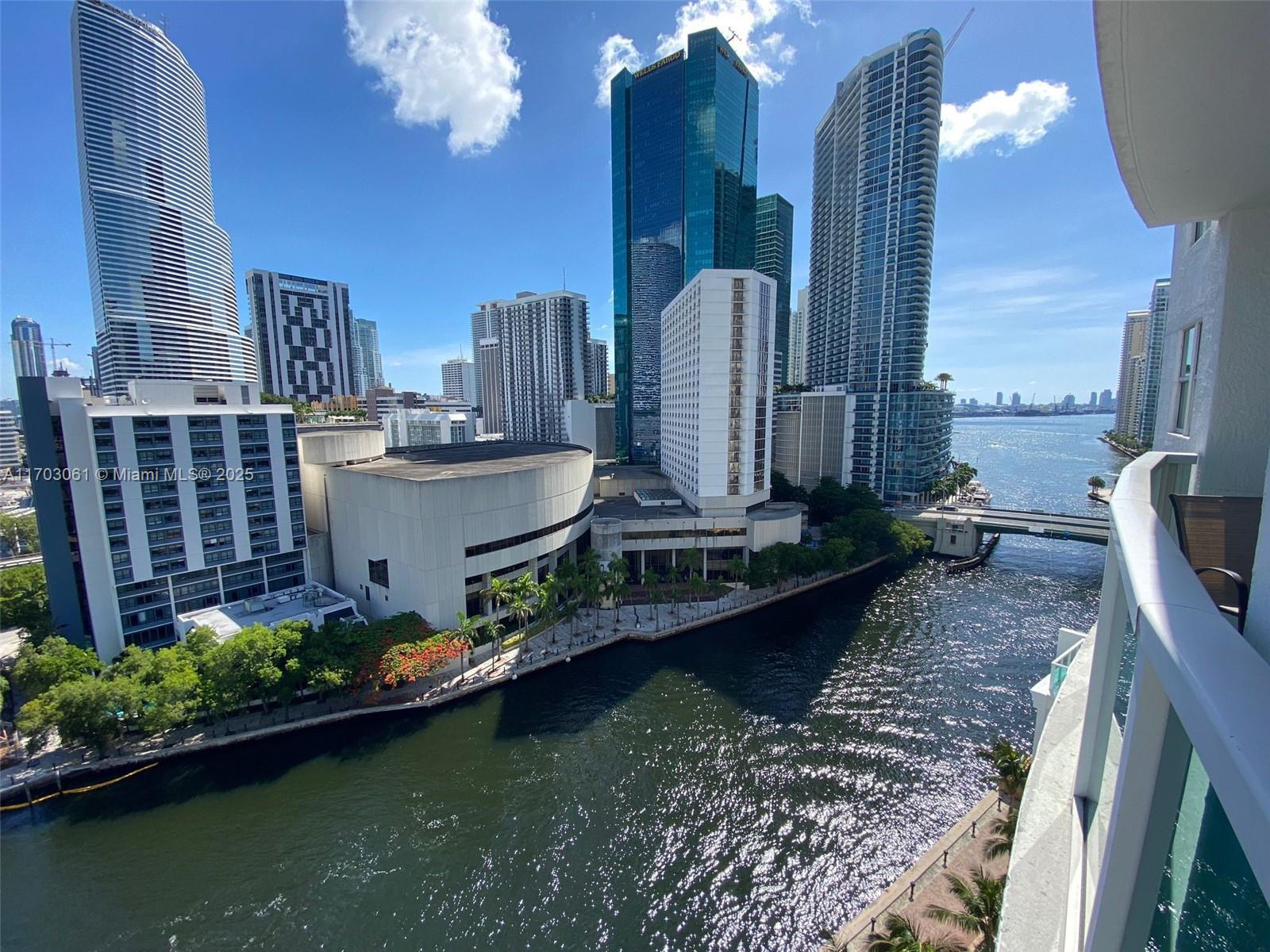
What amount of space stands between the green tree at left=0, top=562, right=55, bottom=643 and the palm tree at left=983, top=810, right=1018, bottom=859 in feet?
165

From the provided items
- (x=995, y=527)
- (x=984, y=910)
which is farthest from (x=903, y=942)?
(x=995, y=527)

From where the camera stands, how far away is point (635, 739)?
Result: 26312 millimetres

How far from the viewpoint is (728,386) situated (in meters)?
45.7

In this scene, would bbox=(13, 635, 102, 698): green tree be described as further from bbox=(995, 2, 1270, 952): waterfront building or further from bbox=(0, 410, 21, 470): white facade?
bbox=(0, 410, 21, 470): white facade

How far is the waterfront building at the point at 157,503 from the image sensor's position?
1164 inches

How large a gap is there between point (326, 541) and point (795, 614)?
124 ft

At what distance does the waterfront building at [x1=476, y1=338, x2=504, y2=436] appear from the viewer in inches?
5123

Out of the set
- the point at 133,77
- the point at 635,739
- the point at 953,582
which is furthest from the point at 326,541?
the point at 133,77

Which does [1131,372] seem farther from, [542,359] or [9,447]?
[9,447]

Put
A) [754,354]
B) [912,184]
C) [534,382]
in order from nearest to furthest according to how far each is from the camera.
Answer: [754,354]
[912,184]
[534,382]

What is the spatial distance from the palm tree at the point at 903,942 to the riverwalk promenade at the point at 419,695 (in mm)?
22564

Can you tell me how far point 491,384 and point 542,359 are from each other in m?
22.6

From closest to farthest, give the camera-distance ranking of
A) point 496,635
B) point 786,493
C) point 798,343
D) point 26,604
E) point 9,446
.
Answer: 1. point 496,635
2. point 26,604
3. point 786,493
4. point 9,446
5. point 798,343

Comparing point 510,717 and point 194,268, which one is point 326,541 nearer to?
point 510,717
